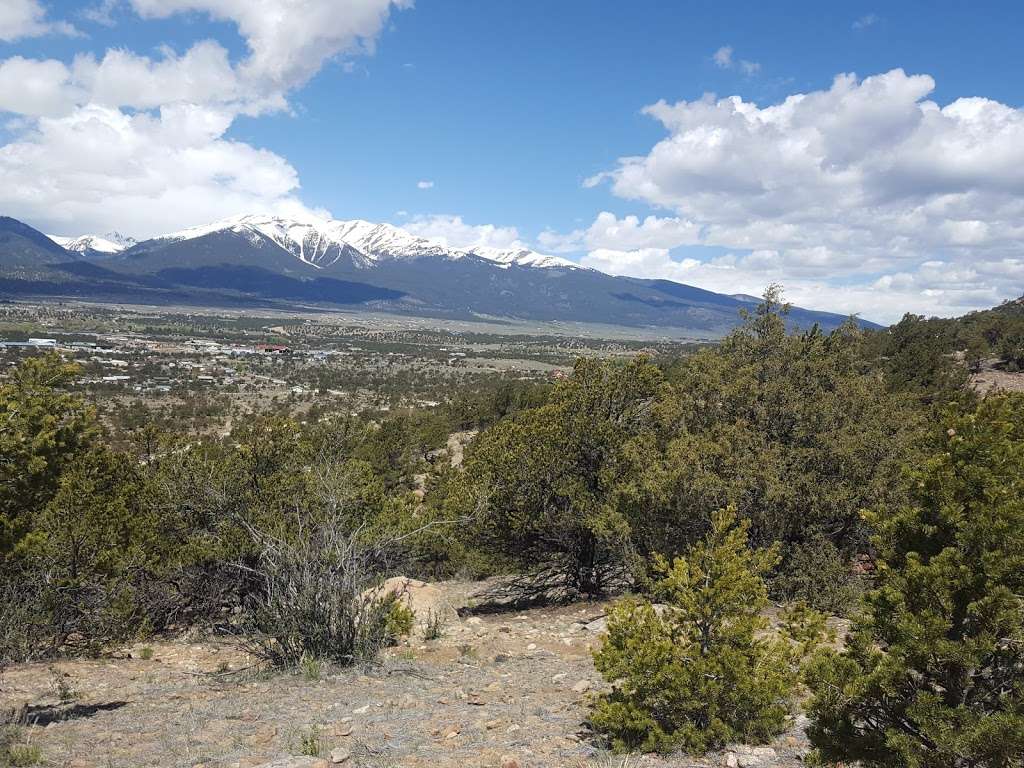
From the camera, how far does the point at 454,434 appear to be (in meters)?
44.6

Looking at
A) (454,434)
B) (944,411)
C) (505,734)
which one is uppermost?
(944,411)

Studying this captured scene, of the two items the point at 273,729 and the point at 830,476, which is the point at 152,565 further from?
the point at 830,476

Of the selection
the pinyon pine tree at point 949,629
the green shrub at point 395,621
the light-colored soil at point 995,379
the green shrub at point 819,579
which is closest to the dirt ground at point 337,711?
the green shrub at point 395,621

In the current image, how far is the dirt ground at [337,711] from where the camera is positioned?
5.91 m

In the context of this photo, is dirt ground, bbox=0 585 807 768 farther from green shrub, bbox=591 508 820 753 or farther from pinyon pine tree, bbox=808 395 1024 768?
pinyon pine tree, bbox=808 395 1024 768

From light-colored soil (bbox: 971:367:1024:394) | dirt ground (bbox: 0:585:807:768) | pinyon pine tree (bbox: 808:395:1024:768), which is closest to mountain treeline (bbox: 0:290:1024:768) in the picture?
pinyon pine tree (bbox: 808:395:1024:768)

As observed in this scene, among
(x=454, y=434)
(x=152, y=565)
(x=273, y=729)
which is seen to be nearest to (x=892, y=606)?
(x=273, y=729)

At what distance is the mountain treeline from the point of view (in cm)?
444

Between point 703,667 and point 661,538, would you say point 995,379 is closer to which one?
point 661,538

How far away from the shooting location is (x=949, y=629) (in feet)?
14.4

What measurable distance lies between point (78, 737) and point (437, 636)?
20.9ft

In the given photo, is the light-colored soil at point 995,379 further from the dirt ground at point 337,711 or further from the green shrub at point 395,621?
the green shrub at point 395,621

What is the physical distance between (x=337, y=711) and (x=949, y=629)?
6.28m

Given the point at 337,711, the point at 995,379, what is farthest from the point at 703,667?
the point at 995,379
